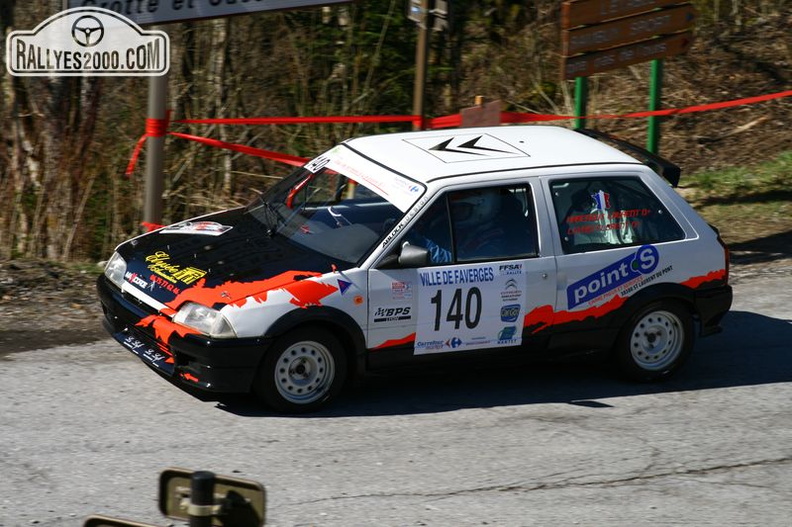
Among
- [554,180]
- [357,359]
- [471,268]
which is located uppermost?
[554,180]

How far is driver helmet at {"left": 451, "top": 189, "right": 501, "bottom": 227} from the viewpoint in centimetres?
743

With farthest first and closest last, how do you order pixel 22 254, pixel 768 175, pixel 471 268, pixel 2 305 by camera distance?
pixel 768 175
pixel 22 254
pixel 2 305
pixel 471 268

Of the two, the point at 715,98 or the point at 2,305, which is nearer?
the point at 2,305

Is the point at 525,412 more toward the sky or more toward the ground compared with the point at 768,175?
more toward the ground

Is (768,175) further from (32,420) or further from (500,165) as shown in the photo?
(32,420)

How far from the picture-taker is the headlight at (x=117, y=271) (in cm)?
767

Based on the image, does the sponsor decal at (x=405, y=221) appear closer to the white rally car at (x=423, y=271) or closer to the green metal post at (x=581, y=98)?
the white rally car at (x=423, y=271)

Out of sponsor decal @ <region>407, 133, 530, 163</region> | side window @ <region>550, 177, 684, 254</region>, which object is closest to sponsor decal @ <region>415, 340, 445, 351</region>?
side window @ <region>550, 177, 684, 254</region>

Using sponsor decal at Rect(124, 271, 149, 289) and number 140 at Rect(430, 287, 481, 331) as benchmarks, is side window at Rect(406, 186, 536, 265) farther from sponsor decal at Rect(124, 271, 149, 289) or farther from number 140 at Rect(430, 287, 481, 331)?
sponsor decal at Rect(124, 271, 149, 289)

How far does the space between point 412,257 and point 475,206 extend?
65 centimetres

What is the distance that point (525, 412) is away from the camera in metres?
7.57

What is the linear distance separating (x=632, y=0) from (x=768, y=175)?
10.6ft

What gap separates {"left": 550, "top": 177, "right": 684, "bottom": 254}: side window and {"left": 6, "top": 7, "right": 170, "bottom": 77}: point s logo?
15.8 feet

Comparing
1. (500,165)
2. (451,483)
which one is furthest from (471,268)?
(451,483)
